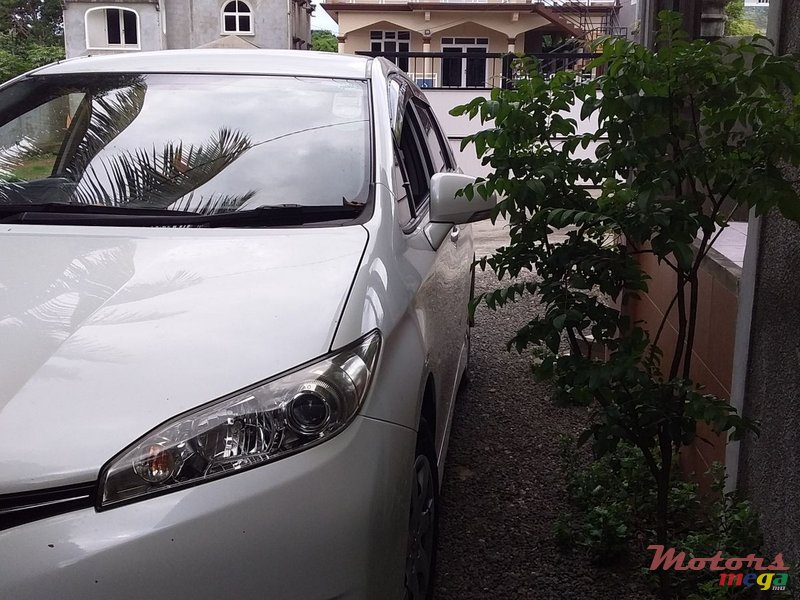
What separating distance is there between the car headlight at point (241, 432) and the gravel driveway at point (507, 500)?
55.2 inches

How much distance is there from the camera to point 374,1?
94.8ft

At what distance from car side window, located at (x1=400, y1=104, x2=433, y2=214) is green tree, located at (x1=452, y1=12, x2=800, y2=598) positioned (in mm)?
505

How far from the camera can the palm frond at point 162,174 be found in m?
2.69

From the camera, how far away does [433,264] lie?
10.1ft

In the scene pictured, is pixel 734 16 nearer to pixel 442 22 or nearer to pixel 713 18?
pixel 713 18

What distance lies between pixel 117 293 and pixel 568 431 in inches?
118

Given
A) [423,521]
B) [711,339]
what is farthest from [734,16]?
[423,521]

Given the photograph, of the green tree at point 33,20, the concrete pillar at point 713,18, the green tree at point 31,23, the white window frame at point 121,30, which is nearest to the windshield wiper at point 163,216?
the concrete pillar at point 713,18

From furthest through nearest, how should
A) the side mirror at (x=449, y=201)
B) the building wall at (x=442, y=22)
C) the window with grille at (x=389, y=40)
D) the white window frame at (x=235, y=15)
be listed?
the white window frame at (x=235, y=15), the window with grille at (x=389, y=40), the building wall at (x=442, y=22), the side mirror at (x=449, y=201)

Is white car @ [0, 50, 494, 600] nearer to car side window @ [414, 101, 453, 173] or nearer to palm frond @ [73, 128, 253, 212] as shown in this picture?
palm frond @ [73, 128, 253, 212]

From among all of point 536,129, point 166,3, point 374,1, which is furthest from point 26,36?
point 536,129

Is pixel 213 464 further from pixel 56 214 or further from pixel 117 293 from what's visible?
pixel 56 214

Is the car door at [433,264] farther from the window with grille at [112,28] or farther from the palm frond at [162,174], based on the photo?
the window with grille at [112,28]

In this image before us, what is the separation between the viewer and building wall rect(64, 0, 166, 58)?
33375mm
